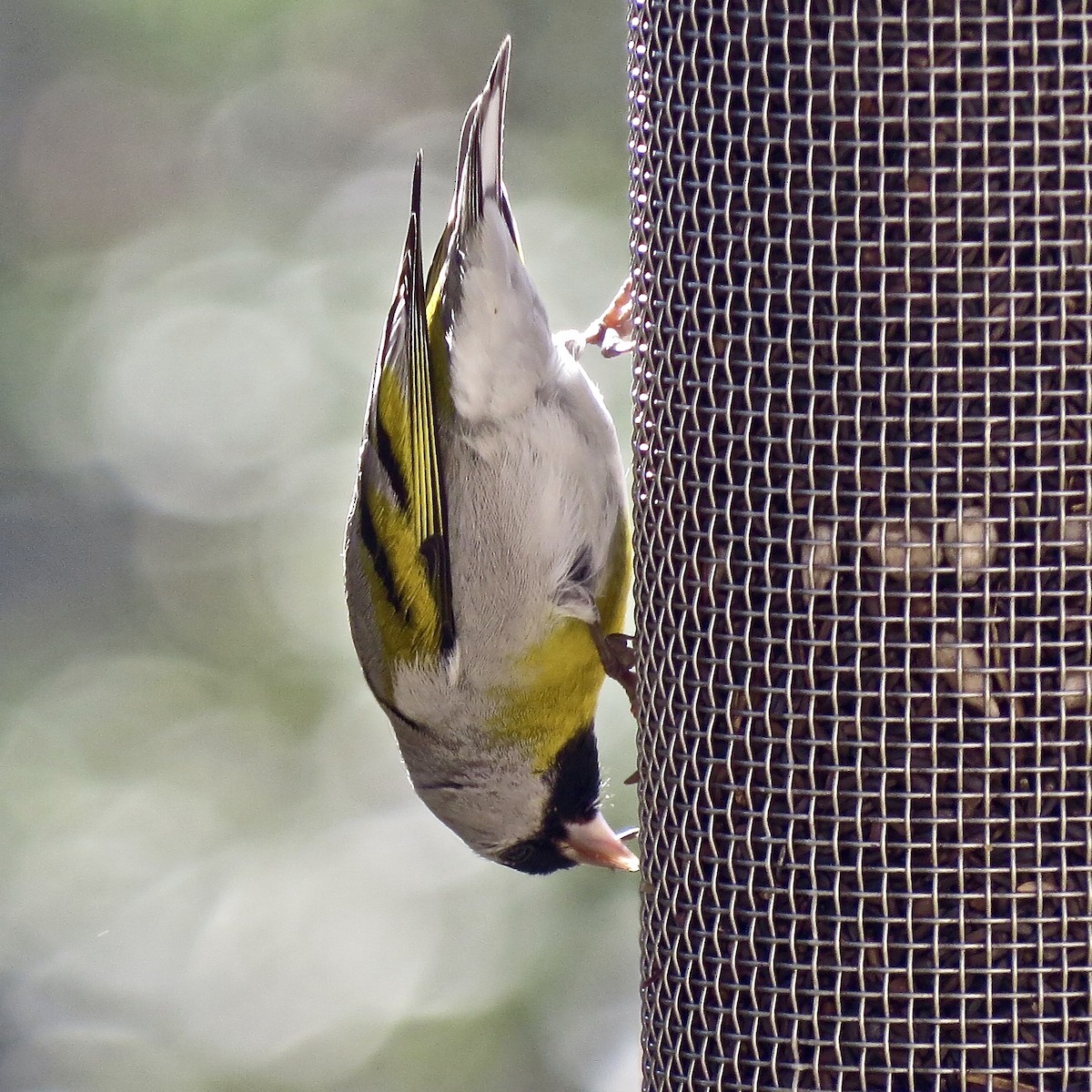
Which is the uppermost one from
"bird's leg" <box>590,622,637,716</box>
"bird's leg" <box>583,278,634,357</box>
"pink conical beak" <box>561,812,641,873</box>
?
"bird's leg" <box>583,278,634,357</box>

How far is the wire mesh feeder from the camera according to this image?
9.28 ft

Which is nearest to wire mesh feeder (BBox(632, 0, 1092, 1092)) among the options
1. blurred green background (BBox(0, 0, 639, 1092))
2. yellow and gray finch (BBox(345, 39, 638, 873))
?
yellow and gray finch (BBox(345, 39, 638, 873))

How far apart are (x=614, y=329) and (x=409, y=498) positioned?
661mm

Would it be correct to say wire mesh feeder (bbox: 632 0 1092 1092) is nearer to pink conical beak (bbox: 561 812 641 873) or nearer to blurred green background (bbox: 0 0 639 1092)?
pink conical beak (bbox: 561 812 641 873)

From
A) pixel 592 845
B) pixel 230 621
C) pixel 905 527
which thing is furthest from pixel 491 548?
pixel 230 621

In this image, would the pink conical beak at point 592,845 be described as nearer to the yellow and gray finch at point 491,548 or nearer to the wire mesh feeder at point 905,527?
A: the yellow and gray finch at point 491,548

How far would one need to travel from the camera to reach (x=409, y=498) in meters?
4.24

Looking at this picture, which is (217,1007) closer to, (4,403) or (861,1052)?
(4,403)

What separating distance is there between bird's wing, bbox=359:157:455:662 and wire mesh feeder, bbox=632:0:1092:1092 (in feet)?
4.36

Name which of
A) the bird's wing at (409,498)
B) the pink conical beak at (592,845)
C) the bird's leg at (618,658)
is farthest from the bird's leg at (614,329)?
the pink conical beak at (592,845)

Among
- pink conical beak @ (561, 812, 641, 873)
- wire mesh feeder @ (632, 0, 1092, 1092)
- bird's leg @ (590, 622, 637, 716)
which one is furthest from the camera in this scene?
pink conical beak @ (561, 812, 641, 873)

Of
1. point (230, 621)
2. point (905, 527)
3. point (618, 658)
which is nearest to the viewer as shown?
point (905, 527)

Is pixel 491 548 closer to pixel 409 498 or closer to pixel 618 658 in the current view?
pixel 409 498

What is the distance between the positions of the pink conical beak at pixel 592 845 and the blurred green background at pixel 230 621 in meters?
3.62
